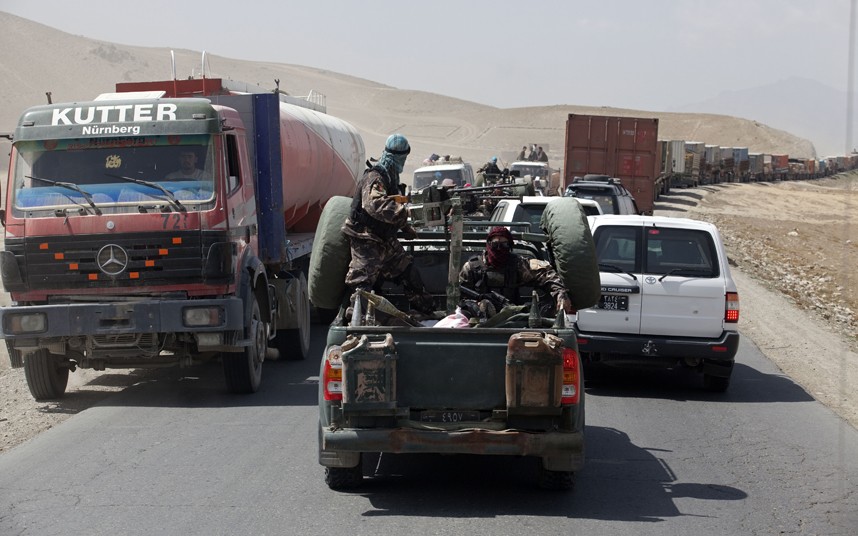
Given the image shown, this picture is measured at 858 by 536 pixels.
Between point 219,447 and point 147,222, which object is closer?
point 219,447

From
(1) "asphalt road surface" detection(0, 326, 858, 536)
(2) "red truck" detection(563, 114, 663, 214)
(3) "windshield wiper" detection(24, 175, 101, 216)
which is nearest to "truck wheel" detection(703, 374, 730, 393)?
(1) "asphalt road surface" detection(0, 326, 858, 536)

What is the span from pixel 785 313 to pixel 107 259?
500 inches

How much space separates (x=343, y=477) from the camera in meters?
7.17

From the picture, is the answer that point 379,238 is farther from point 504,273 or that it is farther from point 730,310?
point 730,310

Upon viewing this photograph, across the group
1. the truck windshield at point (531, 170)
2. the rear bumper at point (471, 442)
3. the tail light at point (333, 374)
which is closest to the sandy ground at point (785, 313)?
the tail light at point (333, 374)

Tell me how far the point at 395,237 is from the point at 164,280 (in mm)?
3110

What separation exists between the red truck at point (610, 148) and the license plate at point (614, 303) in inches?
927

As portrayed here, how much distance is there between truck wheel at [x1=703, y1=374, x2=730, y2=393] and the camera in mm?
11336

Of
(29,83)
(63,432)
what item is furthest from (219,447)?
(29,83)

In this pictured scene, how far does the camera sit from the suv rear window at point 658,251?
11.4 metres

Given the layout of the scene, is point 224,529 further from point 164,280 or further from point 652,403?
point 652,403

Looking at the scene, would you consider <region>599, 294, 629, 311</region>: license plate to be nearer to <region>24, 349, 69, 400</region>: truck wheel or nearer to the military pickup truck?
the military pickup truck

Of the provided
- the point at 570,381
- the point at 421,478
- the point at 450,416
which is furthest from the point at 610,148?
the point at 450,416

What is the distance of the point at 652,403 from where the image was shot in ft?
35.4
